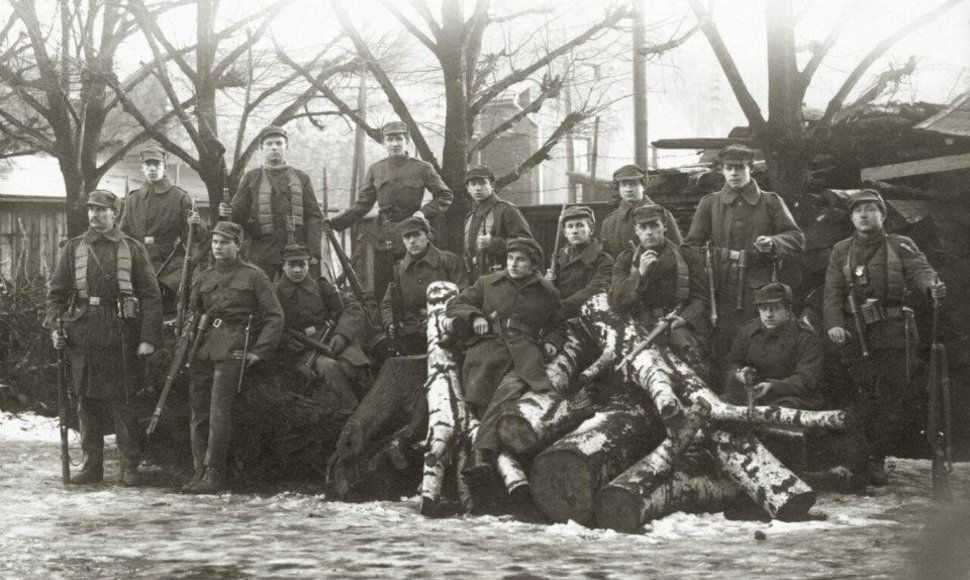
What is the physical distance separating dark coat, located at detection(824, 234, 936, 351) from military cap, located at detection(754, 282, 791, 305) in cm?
52

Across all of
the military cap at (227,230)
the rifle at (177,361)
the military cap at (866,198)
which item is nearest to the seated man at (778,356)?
the military cap at (866,198)

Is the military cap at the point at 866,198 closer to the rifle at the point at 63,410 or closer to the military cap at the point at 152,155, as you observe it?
the military cap at the point at 152,155

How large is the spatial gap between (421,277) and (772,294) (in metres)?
3.17

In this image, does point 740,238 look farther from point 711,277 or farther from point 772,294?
point 772,294

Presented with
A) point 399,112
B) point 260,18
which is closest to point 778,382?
point 399,112

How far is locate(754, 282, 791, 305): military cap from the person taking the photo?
8328 mm

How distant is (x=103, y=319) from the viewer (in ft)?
30.8

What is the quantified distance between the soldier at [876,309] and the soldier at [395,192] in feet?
12.6

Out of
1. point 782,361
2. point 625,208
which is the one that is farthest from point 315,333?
point 782,361

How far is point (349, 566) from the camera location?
589cm

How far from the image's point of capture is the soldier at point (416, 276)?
9859mm

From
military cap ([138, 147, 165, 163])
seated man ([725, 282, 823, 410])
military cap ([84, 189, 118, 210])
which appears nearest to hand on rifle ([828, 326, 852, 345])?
seated man ([725, 282, 823, 410])

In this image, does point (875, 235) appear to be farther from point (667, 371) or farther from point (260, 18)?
point (260, 18)

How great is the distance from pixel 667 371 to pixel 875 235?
2.05m
